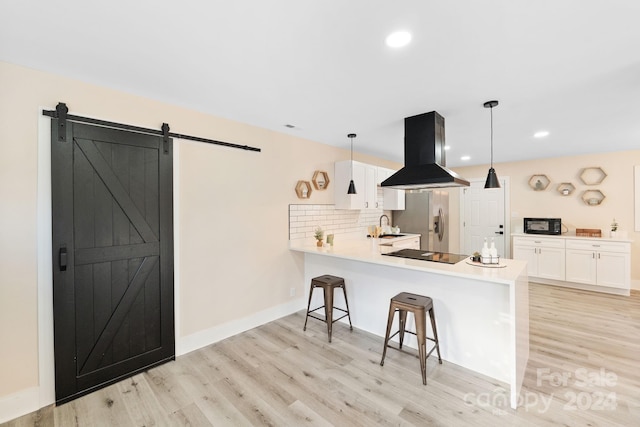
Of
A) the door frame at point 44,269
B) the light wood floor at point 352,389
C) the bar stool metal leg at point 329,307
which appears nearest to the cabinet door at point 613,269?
the light wood floor at point 352,389

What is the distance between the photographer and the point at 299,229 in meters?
3.78

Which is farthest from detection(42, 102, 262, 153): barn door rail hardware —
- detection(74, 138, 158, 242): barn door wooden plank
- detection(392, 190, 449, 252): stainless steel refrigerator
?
detection(392, 190, 449, 252): stainless steel refrigerator

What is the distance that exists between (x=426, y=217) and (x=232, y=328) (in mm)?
3909

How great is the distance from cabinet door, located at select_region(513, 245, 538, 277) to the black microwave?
0.34 metres

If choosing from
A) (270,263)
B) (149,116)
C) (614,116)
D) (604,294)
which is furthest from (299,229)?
(604,294)

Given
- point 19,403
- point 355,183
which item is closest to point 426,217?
point 355,183

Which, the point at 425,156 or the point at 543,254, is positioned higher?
the point at 425,156

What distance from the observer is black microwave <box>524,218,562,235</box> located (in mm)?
4854

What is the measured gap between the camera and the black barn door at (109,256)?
203 cm

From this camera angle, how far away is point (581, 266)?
4.54m

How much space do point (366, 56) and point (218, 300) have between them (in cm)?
267

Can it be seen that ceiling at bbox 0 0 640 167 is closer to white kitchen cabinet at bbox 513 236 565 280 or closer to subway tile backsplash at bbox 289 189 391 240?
subway tile backsplash at bbox 289 189 391 240

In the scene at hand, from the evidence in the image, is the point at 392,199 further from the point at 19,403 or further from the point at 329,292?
the point at 19,403

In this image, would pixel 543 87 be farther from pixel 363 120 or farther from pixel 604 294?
pixel 604 294
